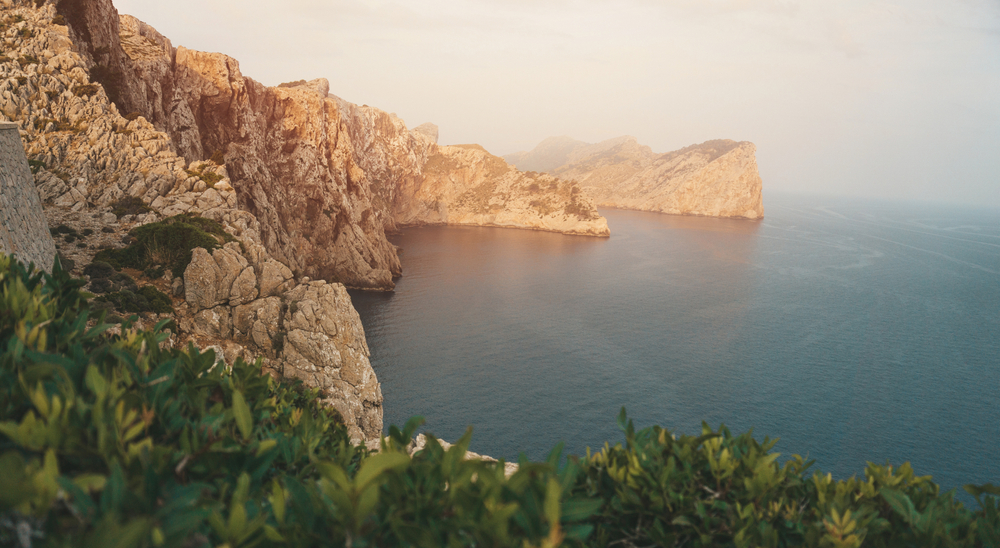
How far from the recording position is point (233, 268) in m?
33.1

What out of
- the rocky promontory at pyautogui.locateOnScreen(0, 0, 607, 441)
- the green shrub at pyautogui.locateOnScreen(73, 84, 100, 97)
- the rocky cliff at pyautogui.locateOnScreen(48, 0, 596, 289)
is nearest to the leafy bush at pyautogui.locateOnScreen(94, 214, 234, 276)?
the rocky promontory at pyautogui.locateOnScreen(0, 0, 607, 441)

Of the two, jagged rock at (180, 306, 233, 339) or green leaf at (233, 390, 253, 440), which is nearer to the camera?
green leaf at (233, 390, 253, 440)

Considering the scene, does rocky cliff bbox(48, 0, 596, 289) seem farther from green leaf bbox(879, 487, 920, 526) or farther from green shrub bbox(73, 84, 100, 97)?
green leaf bbox(879, 487, 920, 526)

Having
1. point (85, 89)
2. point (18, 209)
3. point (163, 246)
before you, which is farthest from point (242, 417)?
point (85, 89)

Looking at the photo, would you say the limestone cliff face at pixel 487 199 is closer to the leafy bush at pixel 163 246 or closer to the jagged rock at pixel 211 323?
the leafy bush at pixel 163 246

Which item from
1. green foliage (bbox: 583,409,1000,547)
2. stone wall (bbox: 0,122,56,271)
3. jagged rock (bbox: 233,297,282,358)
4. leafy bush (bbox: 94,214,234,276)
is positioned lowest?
jagged rock (bbox: 233,297,282,358)

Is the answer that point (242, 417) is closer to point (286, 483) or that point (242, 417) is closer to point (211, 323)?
point (286, 483)

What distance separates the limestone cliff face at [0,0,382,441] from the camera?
31359 millimetres

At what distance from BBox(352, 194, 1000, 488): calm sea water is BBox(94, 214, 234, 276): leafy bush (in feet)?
78.9

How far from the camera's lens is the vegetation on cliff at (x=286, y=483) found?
363 cm

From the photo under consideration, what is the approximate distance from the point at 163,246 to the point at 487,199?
160451mm

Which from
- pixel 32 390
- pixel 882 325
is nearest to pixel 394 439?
pixel 32 390

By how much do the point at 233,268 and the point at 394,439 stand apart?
32.3 meters

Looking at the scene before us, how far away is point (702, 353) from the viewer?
65.9m
